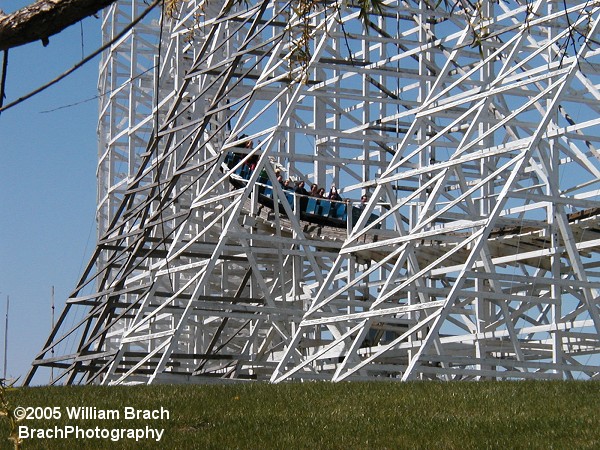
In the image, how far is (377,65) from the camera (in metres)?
22.9

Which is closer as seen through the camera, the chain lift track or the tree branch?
the tree branch

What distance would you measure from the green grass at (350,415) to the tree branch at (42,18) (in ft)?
19.6

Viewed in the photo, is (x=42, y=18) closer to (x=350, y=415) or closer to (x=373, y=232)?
(x=350, y=415)

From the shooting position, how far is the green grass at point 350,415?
10.2 m

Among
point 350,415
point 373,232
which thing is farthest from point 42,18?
point 373,232

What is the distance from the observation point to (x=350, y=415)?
1133 cm

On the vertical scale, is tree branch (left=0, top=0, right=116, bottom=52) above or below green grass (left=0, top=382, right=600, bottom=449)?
above

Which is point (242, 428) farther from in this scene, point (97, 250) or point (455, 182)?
point (455, 182)

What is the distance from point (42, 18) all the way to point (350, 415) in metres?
7.19

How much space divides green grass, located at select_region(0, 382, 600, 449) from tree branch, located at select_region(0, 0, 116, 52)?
5.97 metres

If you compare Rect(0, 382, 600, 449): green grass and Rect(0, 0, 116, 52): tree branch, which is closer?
Rect(0, 0, 116, 52): tree branch

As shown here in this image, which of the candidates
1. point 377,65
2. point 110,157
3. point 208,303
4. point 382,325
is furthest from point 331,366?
point 110,157

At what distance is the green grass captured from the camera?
1022cm

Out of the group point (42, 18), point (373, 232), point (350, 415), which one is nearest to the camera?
point (42, 18)
